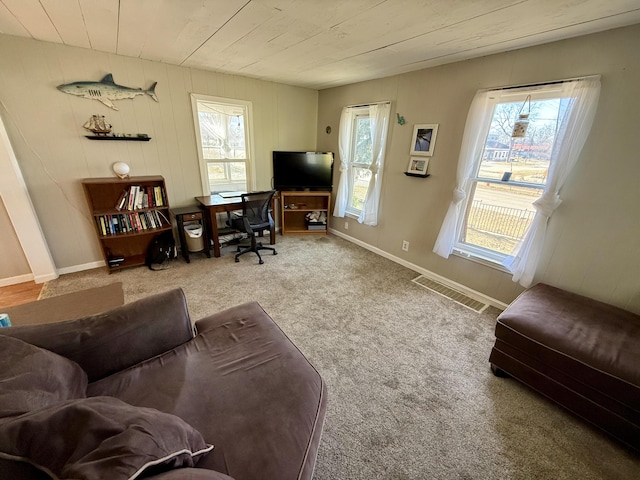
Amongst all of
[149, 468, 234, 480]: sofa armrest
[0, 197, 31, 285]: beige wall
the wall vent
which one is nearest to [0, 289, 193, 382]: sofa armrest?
[149, 468, 234, 480]: sofa armrest

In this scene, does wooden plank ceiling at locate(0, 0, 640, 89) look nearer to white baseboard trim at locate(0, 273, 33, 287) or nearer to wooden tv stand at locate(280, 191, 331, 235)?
wooden tv stand at locate(280, 191, 331, 235)

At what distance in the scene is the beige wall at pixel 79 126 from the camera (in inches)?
92.2

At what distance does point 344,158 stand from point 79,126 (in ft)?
10.2

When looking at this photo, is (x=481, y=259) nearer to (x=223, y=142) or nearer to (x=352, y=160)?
(x=352, y=160)

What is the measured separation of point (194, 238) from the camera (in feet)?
10.4

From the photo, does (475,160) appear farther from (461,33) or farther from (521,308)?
(521,308)

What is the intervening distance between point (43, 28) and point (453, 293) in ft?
14.1

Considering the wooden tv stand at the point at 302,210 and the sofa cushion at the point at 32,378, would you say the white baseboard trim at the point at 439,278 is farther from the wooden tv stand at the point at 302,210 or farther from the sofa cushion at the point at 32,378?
the sofa cushion at the point at 32,378

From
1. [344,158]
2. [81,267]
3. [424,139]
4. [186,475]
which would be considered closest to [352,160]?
[344,158]

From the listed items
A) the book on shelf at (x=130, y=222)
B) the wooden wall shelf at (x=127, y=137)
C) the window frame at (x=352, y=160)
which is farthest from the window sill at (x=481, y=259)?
the wooden wall shelf at (x=127, y=137)

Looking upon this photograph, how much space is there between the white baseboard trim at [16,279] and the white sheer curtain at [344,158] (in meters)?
3.71

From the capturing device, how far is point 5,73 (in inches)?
88.3

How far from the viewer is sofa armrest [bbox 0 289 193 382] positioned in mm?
1086

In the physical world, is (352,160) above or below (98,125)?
below
